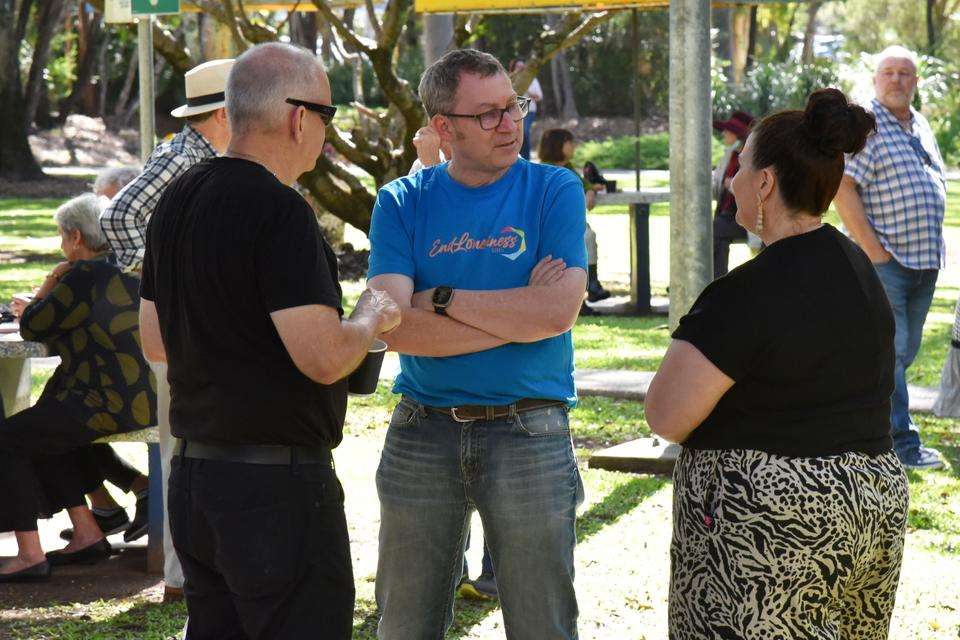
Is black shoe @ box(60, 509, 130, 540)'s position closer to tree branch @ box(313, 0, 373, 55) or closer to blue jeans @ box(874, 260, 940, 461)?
blue jeans @ box(874, 260, 940, 461)

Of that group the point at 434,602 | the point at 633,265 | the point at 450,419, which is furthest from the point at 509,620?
the point at 633,265

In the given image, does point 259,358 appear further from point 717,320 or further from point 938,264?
point 938,264

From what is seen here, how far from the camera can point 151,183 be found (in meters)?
5.14

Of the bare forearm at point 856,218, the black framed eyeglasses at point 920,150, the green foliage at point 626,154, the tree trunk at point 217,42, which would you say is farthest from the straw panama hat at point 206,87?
the green foliage at point 626,154

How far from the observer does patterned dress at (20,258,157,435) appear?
18.8ft

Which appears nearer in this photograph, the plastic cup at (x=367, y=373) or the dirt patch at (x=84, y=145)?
the plastic cup at (x=367, y=373)

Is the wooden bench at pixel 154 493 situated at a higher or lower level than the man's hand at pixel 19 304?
lower

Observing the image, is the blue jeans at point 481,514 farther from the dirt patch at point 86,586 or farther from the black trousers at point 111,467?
the black trousers at point 111,467

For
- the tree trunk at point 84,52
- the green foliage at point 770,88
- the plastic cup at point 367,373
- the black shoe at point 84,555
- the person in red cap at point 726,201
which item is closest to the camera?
the plastic cup at point 367,373

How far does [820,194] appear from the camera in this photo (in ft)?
10.5

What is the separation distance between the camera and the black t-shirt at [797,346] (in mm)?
3068

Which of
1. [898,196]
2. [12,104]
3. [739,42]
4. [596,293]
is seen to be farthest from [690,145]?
[739,42]

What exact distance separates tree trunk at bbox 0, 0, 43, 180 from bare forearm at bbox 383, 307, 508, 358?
2547 cm

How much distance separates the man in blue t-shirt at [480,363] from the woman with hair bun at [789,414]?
0.37 metres
